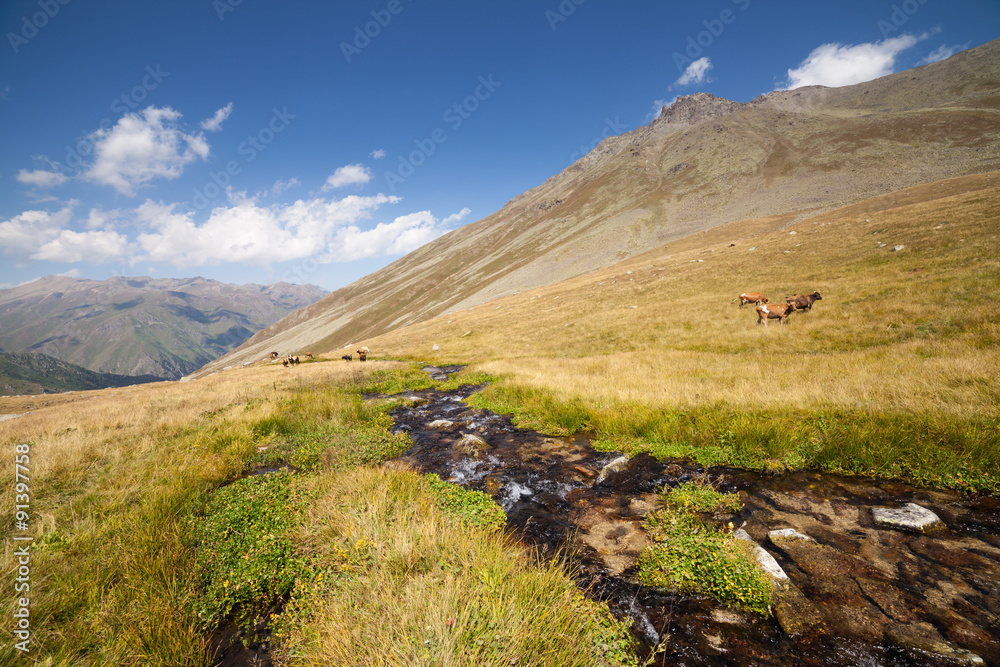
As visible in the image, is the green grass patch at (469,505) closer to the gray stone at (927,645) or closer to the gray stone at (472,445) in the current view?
the gray stone at (472,445)

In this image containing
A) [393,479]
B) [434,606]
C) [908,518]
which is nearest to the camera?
[434,606]

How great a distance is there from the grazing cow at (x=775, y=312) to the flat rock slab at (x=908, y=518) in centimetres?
1669

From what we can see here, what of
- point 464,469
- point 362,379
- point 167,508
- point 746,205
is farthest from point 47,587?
point 746,205

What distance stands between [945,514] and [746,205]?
12301 cm

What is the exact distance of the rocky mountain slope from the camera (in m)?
Answer: 90.1

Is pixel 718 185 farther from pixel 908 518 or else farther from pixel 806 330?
pixel 908 518

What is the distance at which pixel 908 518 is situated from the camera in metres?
5.11

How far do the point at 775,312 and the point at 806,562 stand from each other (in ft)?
63.5

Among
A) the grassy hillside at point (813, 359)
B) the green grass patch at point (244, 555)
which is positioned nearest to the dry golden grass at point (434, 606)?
the green grass patch at point (244, 555)

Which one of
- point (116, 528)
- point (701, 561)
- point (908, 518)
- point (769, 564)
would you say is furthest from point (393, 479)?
point (908, 518)

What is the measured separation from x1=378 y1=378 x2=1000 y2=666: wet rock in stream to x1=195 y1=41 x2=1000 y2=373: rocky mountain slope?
7924cm

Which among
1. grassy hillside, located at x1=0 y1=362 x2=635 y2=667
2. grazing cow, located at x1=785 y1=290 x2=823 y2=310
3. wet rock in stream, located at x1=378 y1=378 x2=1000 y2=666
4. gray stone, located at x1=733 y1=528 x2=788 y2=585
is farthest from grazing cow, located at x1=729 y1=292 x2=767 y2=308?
grassy hillside, located at x1=0 y1=362 x2=635 y2=667

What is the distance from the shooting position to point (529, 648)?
3141mm

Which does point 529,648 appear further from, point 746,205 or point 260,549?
point 746,205
